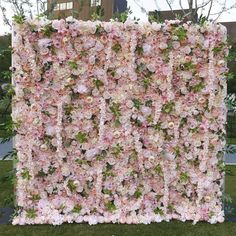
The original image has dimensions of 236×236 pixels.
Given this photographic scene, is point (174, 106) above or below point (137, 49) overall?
below

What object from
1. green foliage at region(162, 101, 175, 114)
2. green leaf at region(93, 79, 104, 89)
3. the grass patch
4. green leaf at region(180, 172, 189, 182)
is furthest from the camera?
green leaf at region(180, 172, 189, 182)

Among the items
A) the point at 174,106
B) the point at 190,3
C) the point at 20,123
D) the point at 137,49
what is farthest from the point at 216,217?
the point at 190,3

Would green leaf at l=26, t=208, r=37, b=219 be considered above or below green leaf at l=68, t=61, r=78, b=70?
below

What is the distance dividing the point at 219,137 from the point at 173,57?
1135 millimetres

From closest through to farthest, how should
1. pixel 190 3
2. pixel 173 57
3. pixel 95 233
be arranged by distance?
1. pixel 95 233
2. pixel 173 57
3. pixel 190 3

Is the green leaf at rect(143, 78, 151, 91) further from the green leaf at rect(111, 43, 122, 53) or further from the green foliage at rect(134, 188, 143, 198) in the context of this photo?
the green foliage at rect(134, 188, 143, 198)

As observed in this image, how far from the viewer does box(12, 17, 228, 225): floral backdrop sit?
5281mm

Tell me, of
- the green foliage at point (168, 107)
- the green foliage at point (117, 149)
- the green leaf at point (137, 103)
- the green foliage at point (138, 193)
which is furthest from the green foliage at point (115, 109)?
the green foliage at point (138, 193)

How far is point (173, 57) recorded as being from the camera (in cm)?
542

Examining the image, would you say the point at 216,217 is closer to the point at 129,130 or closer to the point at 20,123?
the point at 129,130

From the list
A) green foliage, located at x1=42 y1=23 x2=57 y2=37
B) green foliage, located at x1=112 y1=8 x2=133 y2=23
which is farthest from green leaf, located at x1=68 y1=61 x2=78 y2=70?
green foliage, located at x1=112 y1=8 x2=133 y2=23

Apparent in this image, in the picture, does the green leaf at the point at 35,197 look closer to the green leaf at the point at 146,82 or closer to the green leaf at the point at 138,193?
the green leaf at the point at 138,193

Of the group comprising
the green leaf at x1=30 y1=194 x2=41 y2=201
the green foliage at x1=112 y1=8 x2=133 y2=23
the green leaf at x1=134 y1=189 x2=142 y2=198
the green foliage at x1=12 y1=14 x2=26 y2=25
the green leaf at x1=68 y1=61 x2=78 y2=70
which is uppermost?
the green foliage at x1=112 y1=8 x2=133 y2=23

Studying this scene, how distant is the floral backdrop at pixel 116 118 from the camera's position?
5281 millimetres
